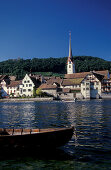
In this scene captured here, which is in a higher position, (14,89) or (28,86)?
(28,86)

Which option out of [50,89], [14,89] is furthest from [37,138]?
[14,89]

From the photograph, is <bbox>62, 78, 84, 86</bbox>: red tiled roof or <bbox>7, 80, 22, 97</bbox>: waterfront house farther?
<bbox>7, 80, 22, 97</bbox>: waterfront house

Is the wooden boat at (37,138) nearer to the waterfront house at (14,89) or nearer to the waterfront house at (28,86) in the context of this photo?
the waterfront house at (28,86)

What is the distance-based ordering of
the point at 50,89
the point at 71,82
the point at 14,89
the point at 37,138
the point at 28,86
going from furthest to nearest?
the point at 14,89
the point at 28,86
the point at 71,82
the point at 50,89
the point at 37,138

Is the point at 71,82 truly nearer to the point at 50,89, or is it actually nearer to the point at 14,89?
the point at 50,89

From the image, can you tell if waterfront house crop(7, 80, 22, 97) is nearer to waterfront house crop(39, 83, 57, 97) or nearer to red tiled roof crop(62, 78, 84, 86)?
waterfront house crop(39, 83, 57, 97)

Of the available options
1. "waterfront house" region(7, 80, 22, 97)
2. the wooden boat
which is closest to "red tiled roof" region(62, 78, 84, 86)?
"waterfront house" region(7, 80, 22, 97)

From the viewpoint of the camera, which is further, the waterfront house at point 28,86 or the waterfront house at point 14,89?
the waterfront house at point 14,89

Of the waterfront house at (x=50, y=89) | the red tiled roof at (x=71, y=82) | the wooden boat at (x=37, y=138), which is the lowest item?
the wooden boat at (x=37, y=138)

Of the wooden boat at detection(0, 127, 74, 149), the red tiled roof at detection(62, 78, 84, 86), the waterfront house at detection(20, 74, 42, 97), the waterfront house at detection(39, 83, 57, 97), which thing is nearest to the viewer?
the wooden boat at detection(0, 127, 74, 149)

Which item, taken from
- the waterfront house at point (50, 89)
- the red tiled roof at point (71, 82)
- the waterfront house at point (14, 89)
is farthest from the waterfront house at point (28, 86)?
the red tiled roof at point (71, 82)

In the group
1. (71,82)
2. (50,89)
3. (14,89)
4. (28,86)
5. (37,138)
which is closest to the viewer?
(37,138)

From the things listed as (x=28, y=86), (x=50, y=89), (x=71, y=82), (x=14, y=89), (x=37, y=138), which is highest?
(x=71, y=82)

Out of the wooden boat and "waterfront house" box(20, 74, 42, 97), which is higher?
"waterfront house" box(20, 74, 42, 97)
